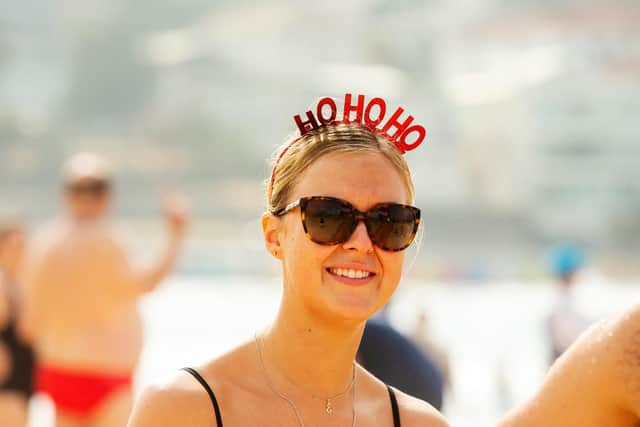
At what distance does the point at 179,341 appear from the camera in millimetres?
15773

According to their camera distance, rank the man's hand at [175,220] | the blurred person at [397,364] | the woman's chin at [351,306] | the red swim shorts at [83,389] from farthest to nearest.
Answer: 1. the man's hand at [175,220]
2. the red swim shorts at [83,389]
3. the blurred person at [397,364]
4. the woman's chin at [351,306]

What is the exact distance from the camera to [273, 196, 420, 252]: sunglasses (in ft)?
5.70

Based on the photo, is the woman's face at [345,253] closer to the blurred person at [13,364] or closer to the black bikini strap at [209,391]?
the black bikini strap at [209,391]

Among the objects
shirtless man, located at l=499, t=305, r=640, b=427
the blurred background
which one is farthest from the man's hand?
the blurred background

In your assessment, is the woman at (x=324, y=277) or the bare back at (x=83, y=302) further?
the bare back at (x=83, y=302)

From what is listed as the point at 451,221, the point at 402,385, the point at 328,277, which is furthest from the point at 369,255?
the point at 451,221

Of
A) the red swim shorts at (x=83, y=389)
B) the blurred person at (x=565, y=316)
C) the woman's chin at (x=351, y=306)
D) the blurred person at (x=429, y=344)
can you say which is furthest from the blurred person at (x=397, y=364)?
the blurred person at (x=429, y=344)

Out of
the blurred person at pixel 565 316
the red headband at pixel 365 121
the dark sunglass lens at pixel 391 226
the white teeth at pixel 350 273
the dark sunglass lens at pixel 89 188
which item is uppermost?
the red headband at pixel 365 121

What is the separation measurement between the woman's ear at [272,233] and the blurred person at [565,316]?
4.40m

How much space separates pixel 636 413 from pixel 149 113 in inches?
1771

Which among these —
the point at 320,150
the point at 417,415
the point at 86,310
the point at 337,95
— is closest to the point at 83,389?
the point at 86,310

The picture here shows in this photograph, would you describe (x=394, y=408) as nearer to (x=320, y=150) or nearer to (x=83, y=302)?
(x=320, y=150)

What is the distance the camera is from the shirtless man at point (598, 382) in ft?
5.43

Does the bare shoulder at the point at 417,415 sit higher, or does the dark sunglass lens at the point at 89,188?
the dark sunglass lens at the point at 89,188
